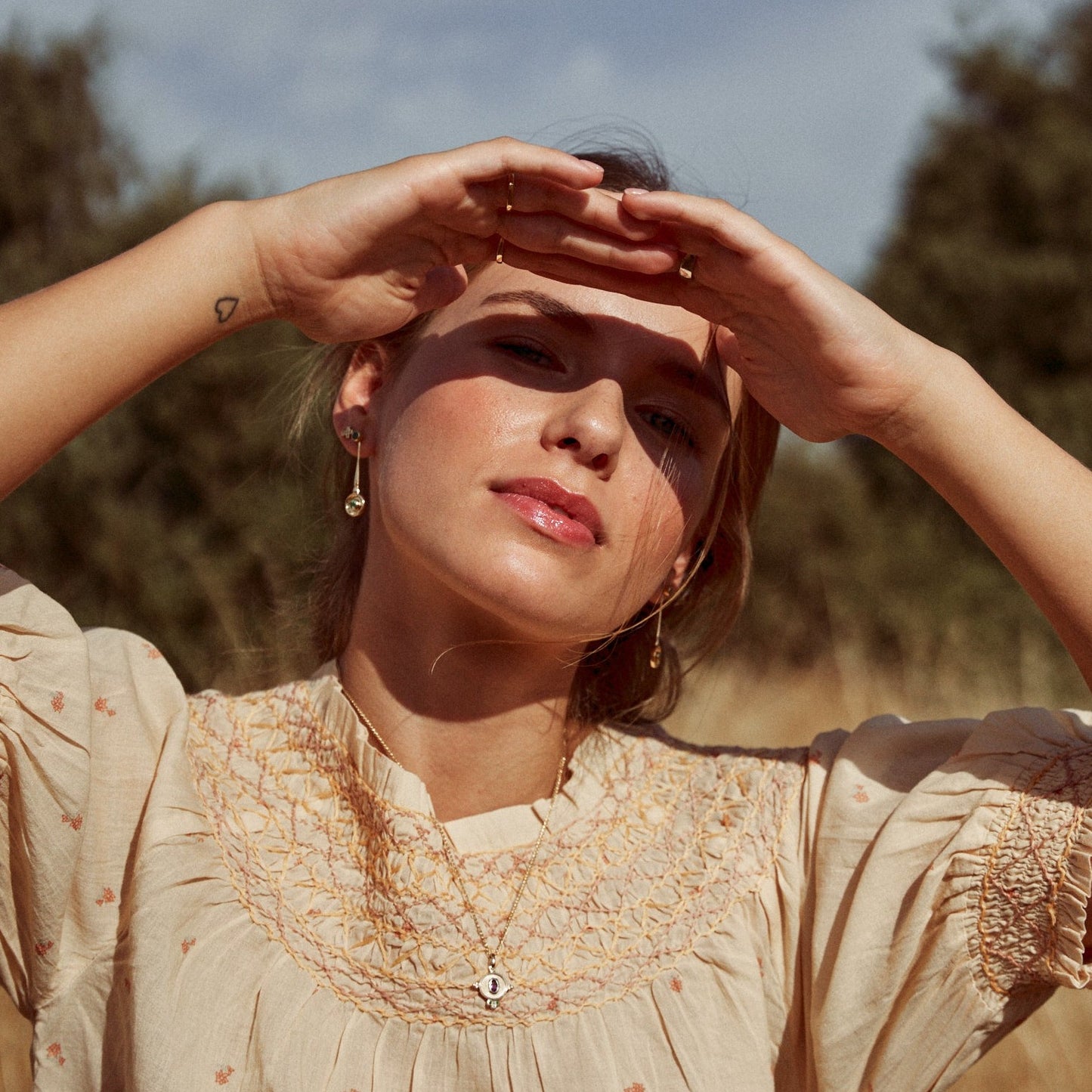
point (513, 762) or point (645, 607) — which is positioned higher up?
point (645, 607)

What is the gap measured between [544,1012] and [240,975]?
0.53 m

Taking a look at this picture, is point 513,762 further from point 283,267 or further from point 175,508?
point 175,508

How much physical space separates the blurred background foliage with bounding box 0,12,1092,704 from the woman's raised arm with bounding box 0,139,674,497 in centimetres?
121

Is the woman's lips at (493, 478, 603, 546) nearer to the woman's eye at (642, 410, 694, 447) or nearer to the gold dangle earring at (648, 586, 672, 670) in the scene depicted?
the woman's eye at (642, 410, 694, 447)

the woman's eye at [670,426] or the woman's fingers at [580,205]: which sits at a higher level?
the woman's fingers at [580,205]

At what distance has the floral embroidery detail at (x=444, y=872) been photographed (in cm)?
224

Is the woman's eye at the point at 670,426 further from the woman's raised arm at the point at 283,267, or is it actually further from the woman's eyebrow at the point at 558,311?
the woman's raised arm at the point at 283,267

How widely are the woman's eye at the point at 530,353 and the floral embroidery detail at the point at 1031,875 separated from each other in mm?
1120

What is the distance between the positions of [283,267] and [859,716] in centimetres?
441

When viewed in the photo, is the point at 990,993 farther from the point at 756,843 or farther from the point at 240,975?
the point at 240,975

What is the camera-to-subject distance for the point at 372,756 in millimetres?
2418

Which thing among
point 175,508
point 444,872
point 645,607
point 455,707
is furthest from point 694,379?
point 175,508

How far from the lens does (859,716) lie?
586 cm

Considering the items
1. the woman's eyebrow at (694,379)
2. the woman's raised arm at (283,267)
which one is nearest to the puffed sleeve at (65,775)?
the woman's raised arm at (283,267)
